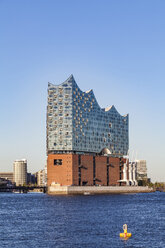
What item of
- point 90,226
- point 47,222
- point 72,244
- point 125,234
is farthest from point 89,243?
point 47,222

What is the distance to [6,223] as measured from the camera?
77.8 m

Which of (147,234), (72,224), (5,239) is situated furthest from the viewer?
(72,224)

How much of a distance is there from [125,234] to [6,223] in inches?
1002

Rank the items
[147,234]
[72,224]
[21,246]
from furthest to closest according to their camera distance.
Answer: [72,224], [147,234], [21,246]

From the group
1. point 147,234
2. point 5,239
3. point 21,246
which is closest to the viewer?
point 21,246

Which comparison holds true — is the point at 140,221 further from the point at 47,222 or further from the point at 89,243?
the point at 89,243

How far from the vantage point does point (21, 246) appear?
53.9 metres

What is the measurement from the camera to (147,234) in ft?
209

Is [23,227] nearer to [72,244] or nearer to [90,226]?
[90,226]

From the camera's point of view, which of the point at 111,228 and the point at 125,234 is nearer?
the point at 125,234

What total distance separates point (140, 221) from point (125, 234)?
21.7 meters

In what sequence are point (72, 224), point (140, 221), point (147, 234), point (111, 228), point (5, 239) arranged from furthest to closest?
point (140, 221) → point (72, 224) → point (111, 228) → point (147, 234) → point (5, 239)

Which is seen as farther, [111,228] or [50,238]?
[111,228]

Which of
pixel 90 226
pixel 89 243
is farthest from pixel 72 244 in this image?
pixel 90 226
